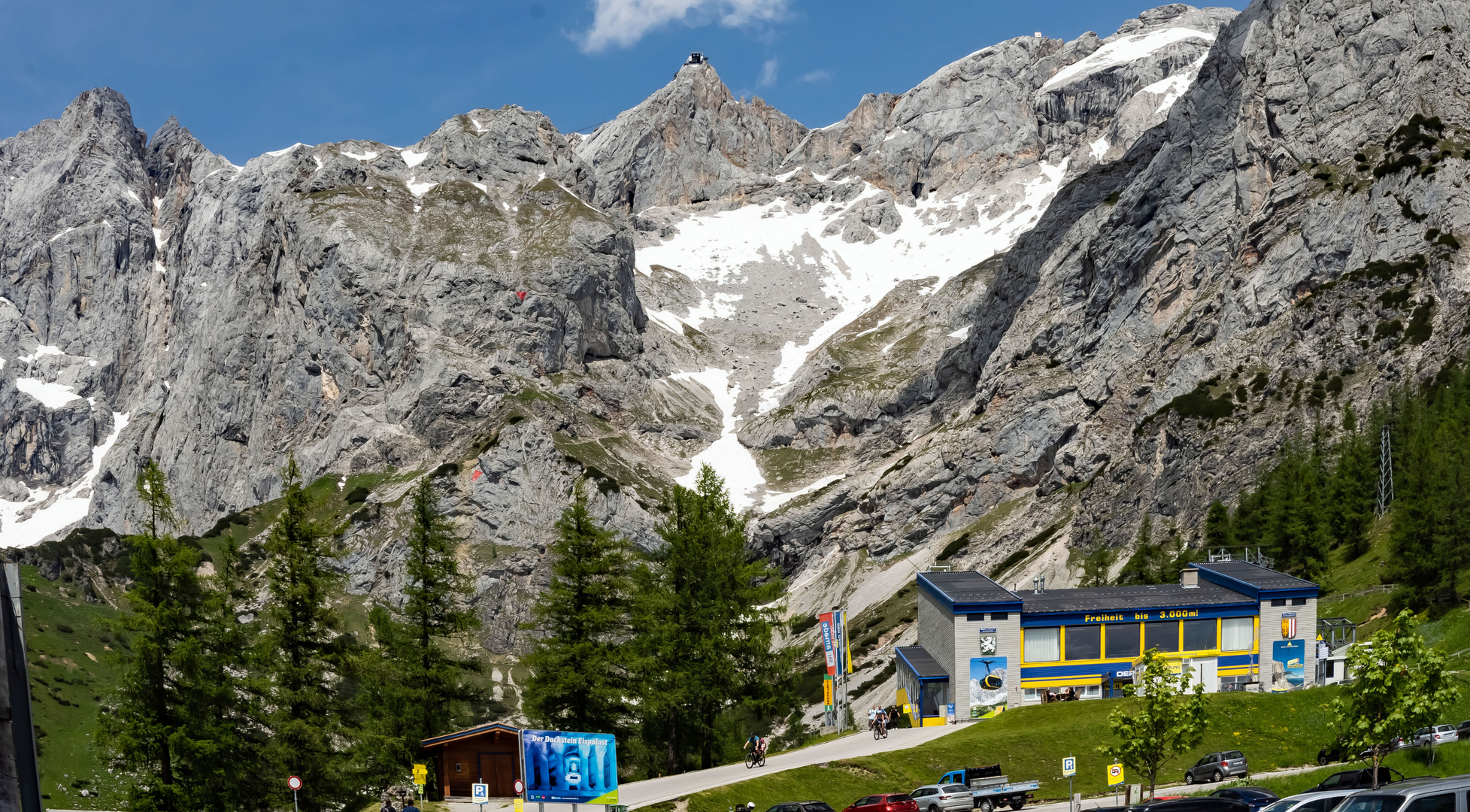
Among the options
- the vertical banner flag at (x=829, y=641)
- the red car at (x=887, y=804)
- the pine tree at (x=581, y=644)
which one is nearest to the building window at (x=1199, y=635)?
the vertical banner flag at (x=829, y=641)

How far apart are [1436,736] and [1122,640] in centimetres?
1943

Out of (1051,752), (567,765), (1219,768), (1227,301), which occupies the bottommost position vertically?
(1051,752)

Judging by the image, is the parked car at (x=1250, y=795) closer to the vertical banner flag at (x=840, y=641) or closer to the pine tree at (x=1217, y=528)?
the vertical banner flag at (x=840, y=641)

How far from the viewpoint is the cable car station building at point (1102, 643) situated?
54.9 m

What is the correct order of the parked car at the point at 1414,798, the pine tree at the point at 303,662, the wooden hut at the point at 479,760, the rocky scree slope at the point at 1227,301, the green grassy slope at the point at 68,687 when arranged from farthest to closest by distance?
1. the rocky scree slope at the point at 1227,301
2. the green grassy slope at the point at 68,687
3. the pine tree at the point at 303,662
4. the wooden hut at the point at 479,760
5. the parked car at the point at 1414,798

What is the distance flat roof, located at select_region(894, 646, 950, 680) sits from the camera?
5567 centimetres

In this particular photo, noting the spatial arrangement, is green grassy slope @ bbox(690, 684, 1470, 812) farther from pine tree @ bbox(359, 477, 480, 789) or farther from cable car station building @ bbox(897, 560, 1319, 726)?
pine tree @ bbox(359, 477, 480, 789)

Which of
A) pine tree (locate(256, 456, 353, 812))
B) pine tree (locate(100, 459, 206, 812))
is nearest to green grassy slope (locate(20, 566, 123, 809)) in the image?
pine tree (locate(256, 456, 353, 812))

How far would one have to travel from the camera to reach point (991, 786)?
38000 mm

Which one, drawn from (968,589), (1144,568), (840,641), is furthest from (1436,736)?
(1144,568)

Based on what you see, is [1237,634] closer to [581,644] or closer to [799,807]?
[799,807]

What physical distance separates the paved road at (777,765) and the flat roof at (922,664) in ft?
10.4

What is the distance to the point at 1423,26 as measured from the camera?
5714 inches

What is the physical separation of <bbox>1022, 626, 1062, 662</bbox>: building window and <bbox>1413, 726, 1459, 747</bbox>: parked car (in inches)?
759
